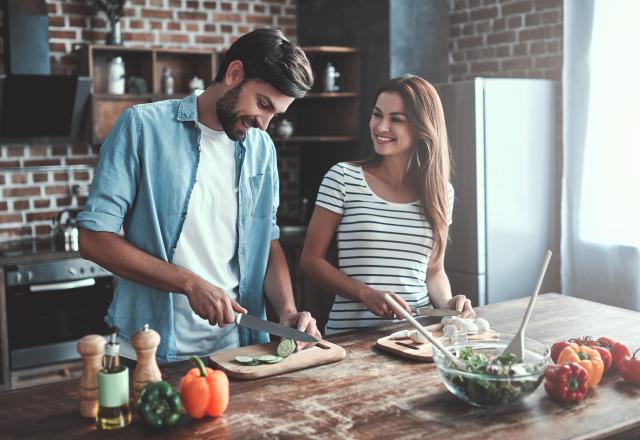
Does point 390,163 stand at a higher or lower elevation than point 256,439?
higher

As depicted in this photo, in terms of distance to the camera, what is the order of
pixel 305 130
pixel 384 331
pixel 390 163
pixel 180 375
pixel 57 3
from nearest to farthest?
1. pixel 180 375
2. pixel 384 331
3. pixel 390 163
4. pixel 57 3
5. pixel 305 130

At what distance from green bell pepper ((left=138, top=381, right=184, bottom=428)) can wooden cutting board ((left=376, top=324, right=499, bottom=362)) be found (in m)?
0.71

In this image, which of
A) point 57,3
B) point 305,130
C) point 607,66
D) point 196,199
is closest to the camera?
point 196,199

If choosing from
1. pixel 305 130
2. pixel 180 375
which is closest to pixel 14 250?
pixel 305 130

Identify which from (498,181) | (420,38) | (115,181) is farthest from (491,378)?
(420,38)

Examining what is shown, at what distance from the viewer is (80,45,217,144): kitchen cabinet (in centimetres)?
464

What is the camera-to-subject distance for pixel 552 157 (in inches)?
175

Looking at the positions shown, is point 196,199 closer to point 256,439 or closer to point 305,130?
point 256,439

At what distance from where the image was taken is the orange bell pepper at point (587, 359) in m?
1.90

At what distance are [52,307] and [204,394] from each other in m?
2.91

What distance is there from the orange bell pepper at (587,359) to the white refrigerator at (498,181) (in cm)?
221

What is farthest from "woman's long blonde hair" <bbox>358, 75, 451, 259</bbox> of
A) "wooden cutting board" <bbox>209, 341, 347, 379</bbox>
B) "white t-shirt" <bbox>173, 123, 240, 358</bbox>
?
"wooden cutting board" <bbox>209, 341, 347, 379</bbox>

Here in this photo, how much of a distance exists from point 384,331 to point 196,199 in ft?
2.29

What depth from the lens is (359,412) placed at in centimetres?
173
